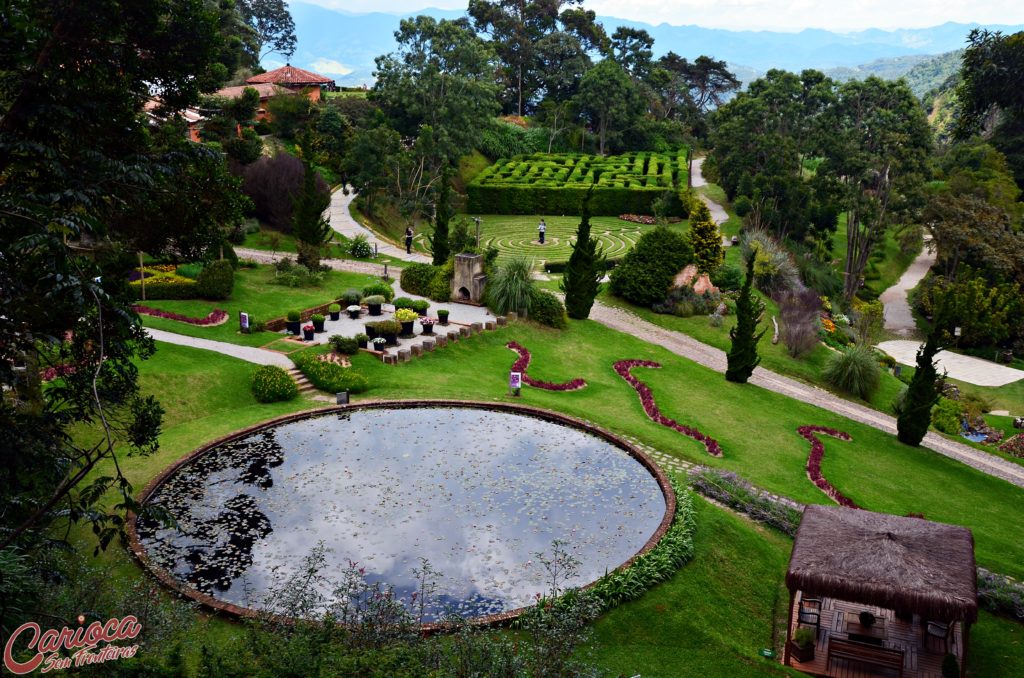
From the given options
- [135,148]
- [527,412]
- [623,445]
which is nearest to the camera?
[135,148]

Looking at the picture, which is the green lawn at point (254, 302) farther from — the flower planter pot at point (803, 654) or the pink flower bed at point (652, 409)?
the flower planter pot at point (803, 654)

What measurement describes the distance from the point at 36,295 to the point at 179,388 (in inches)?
598

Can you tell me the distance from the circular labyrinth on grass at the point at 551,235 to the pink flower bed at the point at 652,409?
1954cm

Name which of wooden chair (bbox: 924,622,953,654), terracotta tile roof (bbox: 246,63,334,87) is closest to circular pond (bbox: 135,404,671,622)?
wooden chair (bbox: 924,622,953,654)

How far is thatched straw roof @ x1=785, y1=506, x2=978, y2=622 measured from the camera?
16125 millimetres

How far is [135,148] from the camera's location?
54.6ft

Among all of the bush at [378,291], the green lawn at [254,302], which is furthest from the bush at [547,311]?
the green lawn at [254,302]

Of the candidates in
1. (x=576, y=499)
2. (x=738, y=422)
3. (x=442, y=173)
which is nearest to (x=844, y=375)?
(x=738, y=422)

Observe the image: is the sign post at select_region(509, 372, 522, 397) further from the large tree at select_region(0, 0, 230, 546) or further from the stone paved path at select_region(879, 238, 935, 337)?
the stone paved path at select_region(879, 238, 935, 337)

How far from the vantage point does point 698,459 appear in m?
26.1

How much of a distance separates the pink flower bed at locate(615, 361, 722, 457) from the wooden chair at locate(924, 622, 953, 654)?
32.6 feet

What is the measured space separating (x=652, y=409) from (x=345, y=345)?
1219 cm

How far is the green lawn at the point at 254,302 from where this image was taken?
106 ft

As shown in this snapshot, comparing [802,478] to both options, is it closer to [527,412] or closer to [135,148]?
[527,412]
